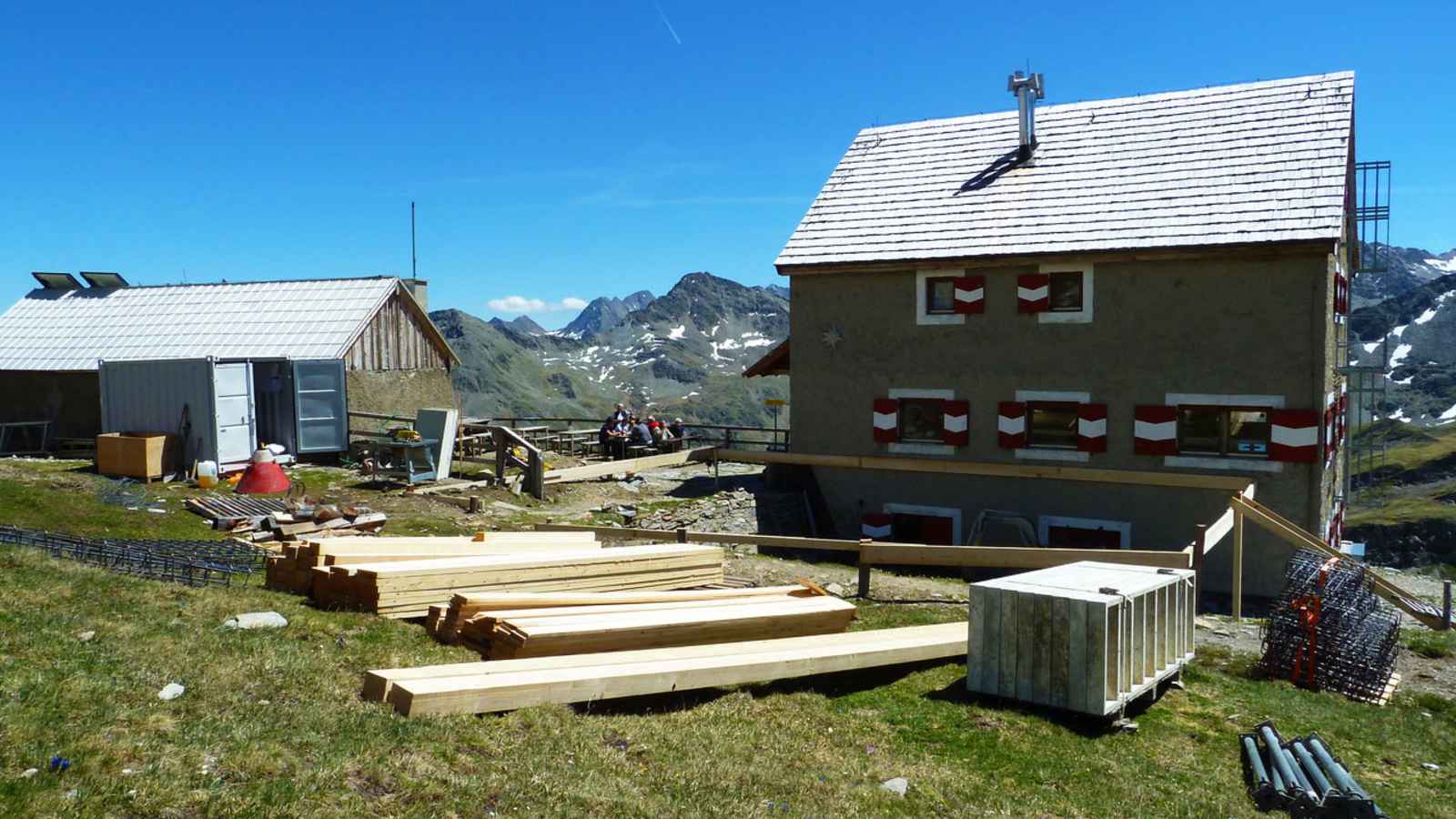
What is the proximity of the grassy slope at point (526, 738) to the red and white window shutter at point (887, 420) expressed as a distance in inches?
433

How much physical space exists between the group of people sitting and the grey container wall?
9495mm

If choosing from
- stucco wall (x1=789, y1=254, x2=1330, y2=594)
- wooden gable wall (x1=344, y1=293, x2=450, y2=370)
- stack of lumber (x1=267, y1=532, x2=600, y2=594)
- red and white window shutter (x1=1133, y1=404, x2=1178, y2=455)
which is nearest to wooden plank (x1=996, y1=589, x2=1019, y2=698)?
stack of lumber (x1=267, y1=532, x2=600, y2=594)

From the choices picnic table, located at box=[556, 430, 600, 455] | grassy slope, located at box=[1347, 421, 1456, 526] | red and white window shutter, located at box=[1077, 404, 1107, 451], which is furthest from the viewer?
grassy slope, located at box=[1347, 421, 1456, 526]

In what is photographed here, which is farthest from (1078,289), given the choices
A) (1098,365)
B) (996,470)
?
(996,470)

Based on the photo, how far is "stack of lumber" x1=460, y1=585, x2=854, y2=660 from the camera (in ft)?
32.5

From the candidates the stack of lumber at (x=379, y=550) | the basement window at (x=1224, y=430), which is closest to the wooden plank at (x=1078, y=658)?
the stack of lumber at (x=379, y=550)

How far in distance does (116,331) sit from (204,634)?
28523 millimetres

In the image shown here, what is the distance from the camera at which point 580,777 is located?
23.5 ft

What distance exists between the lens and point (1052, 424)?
827 inches

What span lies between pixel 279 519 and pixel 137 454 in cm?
712

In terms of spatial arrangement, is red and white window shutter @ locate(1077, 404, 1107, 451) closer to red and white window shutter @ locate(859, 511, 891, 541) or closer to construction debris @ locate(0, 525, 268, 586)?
red and white window shutter @ locate(859, 511, 891, 541)

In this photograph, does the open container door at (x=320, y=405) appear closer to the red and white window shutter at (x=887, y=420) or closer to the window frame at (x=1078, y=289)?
the red and white window shutter at (x=887, y=420)

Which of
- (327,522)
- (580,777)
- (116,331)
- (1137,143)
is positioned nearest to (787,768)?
(580,777)

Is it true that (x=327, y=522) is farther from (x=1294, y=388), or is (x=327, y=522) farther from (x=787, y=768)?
(x=1294, y=388)
